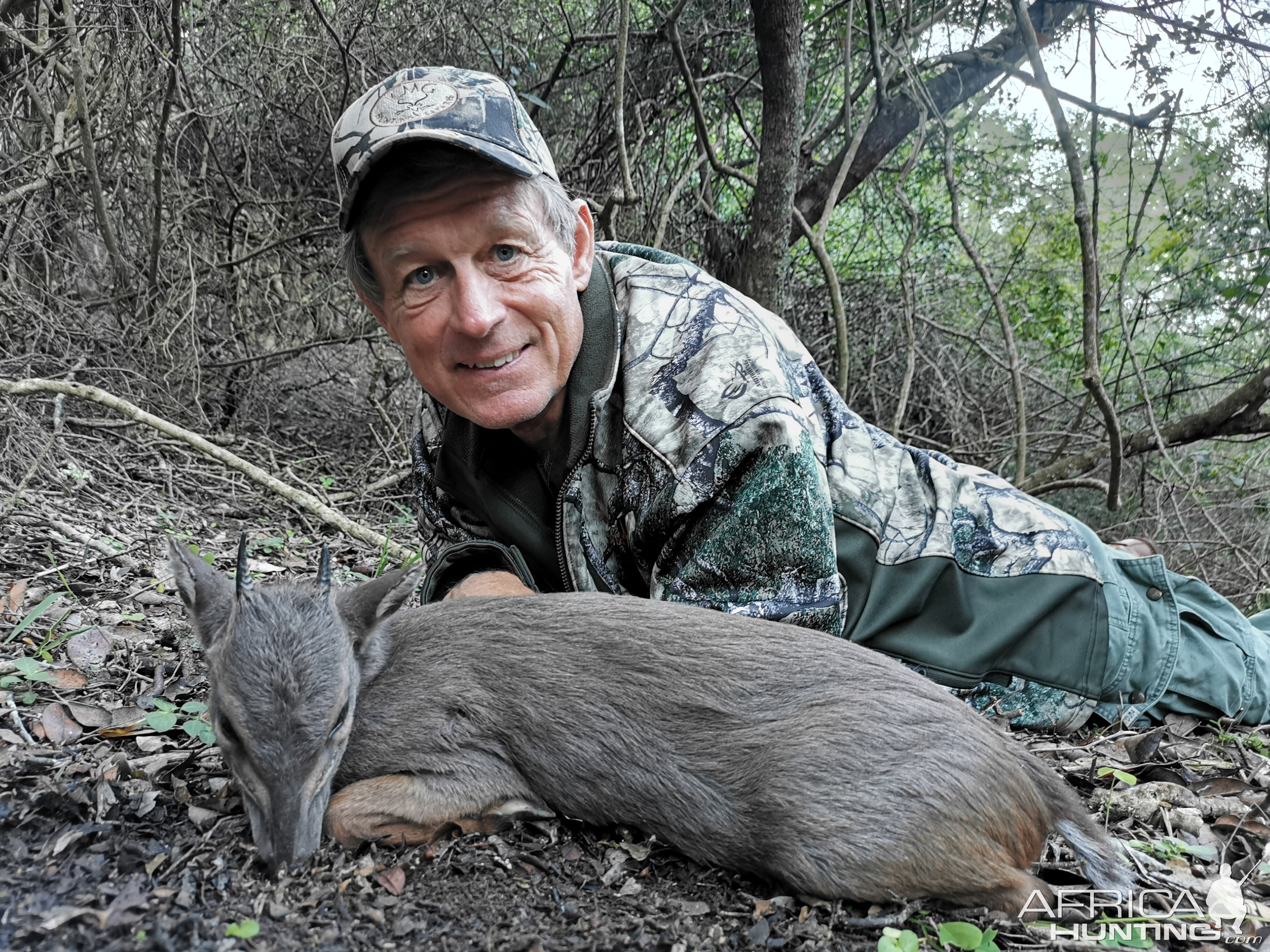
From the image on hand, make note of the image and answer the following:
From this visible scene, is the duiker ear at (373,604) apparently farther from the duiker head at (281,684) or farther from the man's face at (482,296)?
the man's face at (482,296)

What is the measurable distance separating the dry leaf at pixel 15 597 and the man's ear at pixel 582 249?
292 cm

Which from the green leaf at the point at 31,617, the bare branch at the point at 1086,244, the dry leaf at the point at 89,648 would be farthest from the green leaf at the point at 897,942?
the bare branch at the point at 1086,244

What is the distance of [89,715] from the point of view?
363cm

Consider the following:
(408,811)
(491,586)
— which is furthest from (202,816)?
(491,586)

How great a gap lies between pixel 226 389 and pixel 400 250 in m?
5.14

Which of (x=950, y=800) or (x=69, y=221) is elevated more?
(x=69, y=221)

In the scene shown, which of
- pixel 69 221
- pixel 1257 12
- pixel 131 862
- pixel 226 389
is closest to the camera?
pixel 131 862

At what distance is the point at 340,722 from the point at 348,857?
15.5 inches

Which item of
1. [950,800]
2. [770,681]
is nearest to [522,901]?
[770,681]

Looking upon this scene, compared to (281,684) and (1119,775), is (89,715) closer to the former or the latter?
(281,684)

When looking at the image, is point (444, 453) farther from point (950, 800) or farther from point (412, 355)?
point (950, 800)

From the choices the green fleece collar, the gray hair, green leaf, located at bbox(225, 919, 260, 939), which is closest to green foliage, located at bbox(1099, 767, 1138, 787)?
the green fleece collar

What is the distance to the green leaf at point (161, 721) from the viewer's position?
11.5 ft

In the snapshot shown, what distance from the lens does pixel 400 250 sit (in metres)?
3.68
